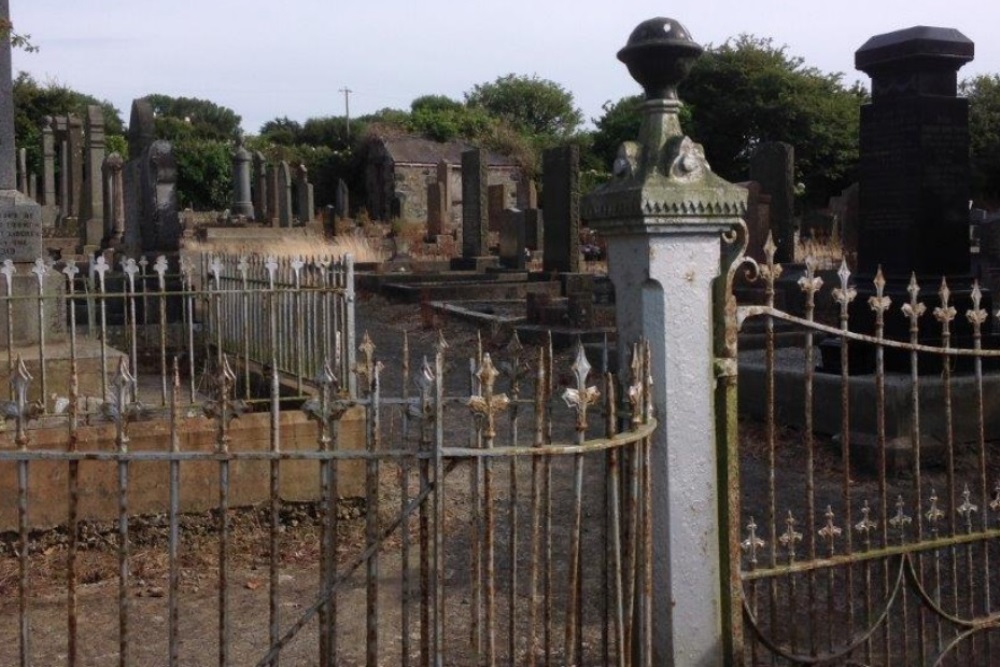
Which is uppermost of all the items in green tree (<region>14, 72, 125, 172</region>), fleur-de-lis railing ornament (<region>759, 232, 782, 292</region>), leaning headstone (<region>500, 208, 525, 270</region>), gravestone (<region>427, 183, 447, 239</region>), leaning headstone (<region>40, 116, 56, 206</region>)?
green tree (<region>14, 72, 125, 172</region>)

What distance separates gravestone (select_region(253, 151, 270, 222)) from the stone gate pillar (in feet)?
101

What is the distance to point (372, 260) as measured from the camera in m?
25.1

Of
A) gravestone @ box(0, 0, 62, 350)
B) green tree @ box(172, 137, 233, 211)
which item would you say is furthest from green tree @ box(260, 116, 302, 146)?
gravestone @ box(0, 0, 62, 350)

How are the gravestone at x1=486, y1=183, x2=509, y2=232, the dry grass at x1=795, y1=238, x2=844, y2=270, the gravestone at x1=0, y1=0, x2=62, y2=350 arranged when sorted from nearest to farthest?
the gravestone at x1=0, y1=0, x2=62, y2=350 → the dry grass at x1=795, y1=238, x2=844, y2=270 → the gravestone at x1=486, y1=183, x2=509, y2=232

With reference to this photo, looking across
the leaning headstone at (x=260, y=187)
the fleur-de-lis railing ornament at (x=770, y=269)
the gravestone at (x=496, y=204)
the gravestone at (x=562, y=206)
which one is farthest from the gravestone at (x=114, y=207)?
the fleur-de-lis railing ornament at (x=770, y=269)

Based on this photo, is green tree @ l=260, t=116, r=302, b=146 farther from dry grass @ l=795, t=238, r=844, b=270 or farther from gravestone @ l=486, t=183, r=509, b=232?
dry grass @ l=795, t=238, r=844, b=270

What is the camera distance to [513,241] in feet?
71.8

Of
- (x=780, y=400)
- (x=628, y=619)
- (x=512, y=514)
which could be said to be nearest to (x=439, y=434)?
(x=512, y=514)

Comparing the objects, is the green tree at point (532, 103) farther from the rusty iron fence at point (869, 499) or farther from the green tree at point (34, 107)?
the rusty iron fence at point (869, 499)

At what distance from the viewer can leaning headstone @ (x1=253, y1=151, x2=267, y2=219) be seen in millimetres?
34531

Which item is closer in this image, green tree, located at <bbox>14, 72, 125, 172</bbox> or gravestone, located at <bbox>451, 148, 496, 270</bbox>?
gravestone, located at <bbox>451, 148, 496, 270</bbox>

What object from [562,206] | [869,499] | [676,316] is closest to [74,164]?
[562,206]

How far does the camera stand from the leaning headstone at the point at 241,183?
30250mm

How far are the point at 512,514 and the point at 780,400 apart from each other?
6012 millimetres
